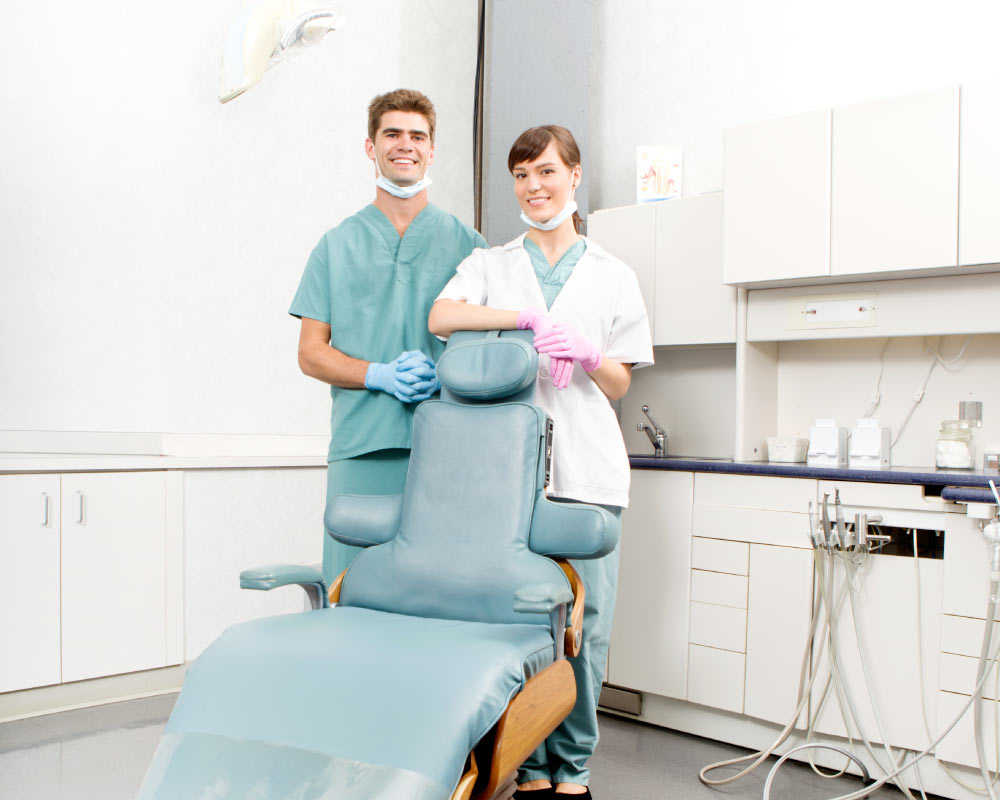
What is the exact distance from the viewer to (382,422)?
6.79ft

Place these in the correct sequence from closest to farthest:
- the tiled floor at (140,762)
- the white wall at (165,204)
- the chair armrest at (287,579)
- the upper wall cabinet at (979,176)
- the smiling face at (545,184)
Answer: the chair armrest at (287,579) → the smiling face at (545,184) → the tiled floor at (140,762) → the upper wall cabinet at (979,176) → the white wall at (165,204)

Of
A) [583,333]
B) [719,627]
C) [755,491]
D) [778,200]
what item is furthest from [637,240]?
[719,627]

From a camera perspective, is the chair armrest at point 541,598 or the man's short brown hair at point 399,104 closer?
the chair armrest at point 541,598

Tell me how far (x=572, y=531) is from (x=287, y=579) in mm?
574

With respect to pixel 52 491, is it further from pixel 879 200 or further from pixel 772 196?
pixel 879 200

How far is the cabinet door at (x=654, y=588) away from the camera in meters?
2.67

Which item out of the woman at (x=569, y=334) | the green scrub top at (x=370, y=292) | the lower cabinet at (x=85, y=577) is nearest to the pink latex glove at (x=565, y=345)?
the woman at (x=569, y=334)

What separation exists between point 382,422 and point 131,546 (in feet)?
4.31

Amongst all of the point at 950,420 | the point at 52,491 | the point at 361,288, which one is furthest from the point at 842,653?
the point at 52,491

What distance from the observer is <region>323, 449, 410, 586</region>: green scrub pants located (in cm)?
209

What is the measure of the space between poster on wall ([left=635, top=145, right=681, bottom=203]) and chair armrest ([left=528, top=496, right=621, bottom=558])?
1.78 m

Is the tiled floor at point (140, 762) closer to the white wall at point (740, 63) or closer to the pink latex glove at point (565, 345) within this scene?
the pink latex glove at point (565, 345)

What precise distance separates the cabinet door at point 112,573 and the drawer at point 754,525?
1.81 m

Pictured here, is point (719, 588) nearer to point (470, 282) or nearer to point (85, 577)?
point (470, 282)
